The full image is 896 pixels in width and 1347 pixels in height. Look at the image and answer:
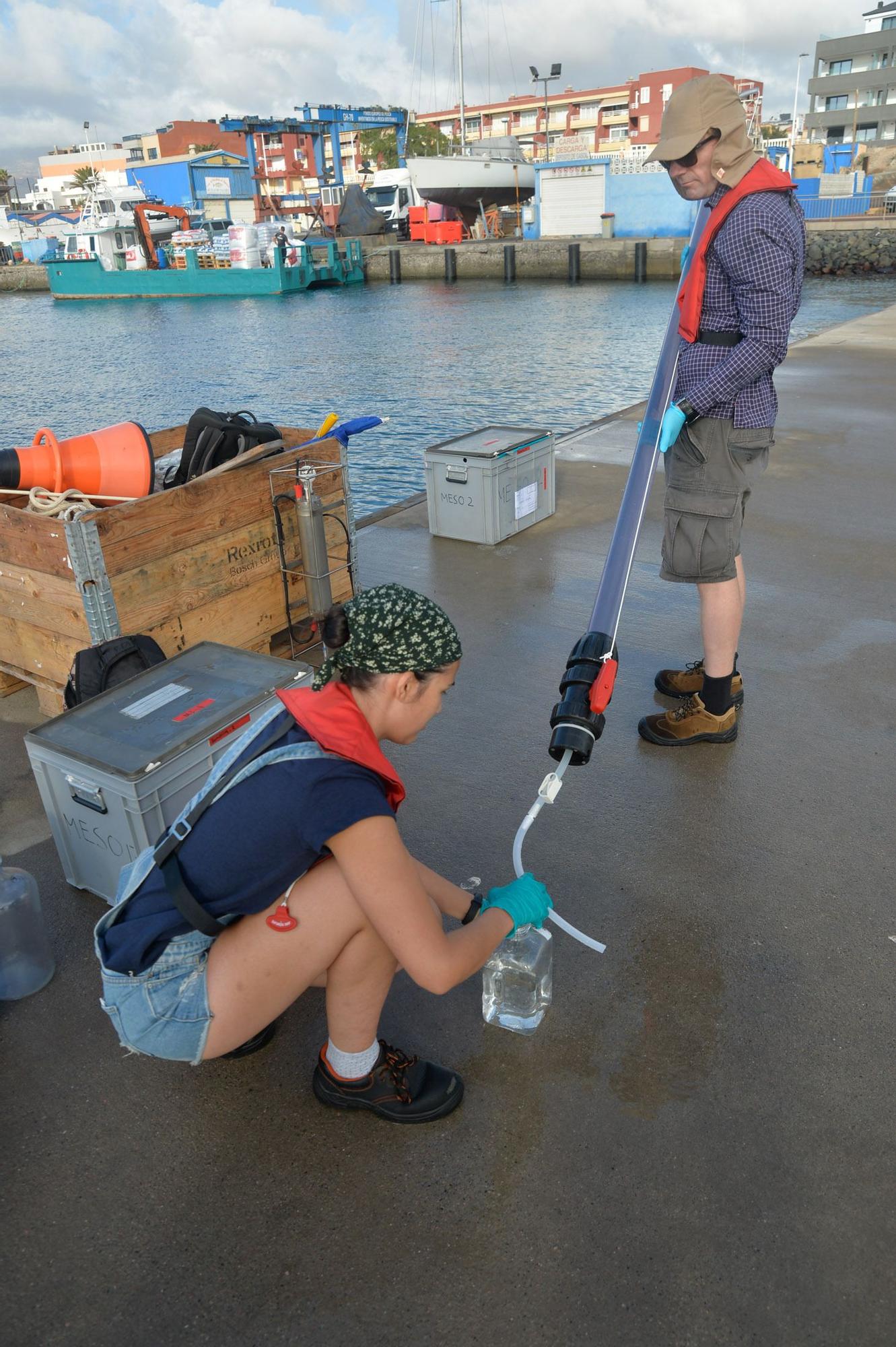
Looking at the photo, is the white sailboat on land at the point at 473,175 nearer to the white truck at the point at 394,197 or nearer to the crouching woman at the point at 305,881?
the white truck at the point at 394,197

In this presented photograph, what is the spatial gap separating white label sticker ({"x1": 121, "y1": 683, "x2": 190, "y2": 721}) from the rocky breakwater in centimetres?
3973

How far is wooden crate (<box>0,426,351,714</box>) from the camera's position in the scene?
348 centimetres

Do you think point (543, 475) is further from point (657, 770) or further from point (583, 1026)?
point (583, 1026)

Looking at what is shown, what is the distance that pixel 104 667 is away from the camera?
3.24 m

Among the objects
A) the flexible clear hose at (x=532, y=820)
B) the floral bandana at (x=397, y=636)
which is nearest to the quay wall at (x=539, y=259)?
the flexible clear hose at (x=532, y=820)

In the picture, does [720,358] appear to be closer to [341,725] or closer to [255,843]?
[341,725]

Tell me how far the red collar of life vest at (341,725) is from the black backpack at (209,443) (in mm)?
2712

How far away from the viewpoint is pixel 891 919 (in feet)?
8.66

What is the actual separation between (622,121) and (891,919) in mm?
97484

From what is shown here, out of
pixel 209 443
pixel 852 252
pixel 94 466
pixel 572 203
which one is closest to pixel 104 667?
pixel 94 466

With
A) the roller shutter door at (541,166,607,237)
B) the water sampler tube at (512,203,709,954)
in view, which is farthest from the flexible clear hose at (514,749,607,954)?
the roller shutter door at (541,166,607,237)

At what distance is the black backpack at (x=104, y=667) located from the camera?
324 centimetres

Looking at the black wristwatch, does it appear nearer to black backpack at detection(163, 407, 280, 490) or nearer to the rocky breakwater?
black backpack at detection(163, 407, 280, 490)

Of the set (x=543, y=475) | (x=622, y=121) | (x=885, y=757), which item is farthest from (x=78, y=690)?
(x=622, y=121)
